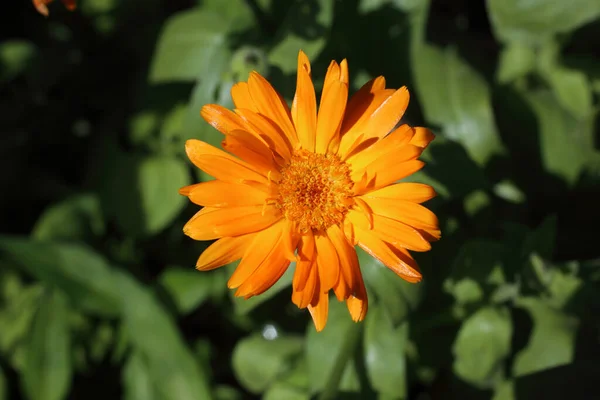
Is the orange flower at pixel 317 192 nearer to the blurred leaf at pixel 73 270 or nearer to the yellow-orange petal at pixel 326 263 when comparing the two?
the yellow-orange petal at pixel 326 263

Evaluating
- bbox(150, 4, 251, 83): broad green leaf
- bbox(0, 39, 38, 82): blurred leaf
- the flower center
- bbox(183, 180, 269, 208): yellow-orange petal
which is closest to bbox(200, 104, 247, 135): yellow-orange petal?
bbox(183, 180, 269, 208): yellow-orange petal

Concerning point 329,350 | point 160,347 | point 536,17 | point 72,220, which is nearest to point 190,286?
point 160,347

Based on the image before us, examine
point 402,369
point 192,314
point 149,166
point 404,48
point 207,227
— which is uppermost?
point 404,48

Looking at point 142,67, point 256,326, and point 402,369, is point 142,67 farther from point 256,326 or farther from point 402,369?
point 402,369

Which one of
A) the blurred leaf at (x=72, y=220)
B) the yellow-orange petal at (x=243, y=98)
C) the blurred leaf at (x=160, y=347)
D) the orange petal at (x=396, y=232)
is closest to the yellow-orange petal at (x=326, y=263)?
the orange petal at (x=396, y=232)

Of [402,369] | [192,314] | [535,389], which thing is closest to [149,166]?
[192,314]

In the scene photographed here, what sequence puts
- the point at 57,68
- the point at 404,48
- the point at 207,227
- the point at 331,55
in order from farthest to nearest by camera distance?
1. the point at 57,68
2. the point at 404,48
3. the point at 331,55
4. the point at 207,227
